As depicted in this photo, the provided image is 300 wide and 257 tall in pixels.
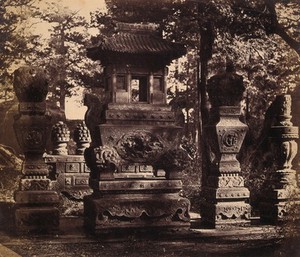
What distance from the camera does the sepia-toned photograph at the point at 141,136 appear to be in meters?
8.72

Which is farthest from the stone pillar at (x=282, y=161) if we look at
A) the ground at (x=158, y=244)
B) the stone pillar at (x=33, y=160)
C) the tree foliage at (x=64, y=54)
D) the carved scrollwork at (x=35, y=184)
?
the carved scrollwork at (x=35, y=184)

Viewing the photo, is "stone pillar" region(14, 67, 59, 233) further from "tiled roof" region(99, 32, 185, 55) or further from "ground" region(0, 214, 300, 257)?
"tiled roof" region(99, 32, 185, 55)

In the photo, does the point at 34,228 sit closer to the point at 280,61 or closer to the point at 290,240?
the point at 290,240

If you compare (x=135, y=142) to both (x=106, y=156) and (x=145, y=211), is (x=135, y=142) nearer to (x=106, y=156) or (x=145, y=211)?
(x=106, y=156)

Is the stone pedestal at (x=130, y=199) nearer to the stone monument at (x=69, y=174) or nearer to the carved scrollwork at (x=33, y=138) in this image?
the carved scrollwork at (x=33, y=138)

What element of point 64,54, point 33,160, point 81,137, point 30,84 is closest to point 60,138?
point 81,137

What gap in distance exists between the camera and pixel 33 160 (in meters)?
9.82

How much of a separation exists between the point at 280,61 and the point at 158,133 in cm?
307

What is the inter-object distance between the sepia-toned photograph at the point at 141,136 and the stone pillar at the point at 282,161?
0.08ft

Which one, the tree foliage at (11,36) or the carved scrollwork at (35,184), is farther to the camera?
the carved scrollwork at (35,184)

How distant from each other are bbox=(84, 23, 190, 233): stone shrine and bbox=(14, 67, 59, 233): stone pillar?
0.92m

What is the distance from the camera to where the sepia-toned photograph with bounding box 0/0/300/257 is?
28.6ft

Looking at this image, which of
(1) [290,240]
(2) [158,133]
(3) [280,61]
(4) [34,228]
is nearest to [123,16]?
(2) [158,133]

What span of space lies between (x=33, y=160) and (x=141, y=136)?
2.21 meters
